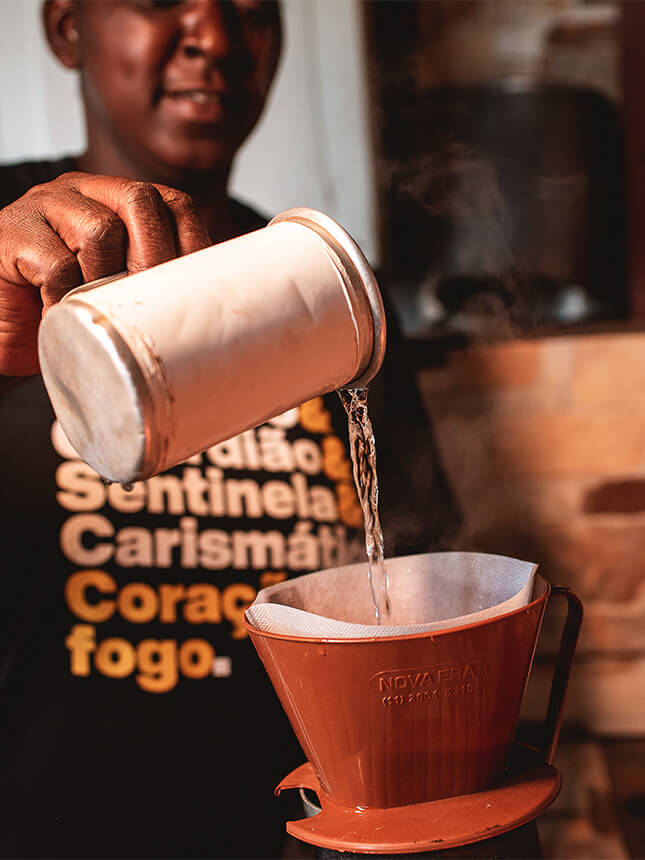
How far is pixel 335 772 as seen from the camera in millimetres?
668

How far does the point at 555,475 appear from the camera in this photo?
1.59 meters

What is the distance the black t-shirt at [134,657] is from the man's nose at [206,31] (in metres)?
0.50

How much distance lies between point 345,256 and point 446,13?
114 centimetres

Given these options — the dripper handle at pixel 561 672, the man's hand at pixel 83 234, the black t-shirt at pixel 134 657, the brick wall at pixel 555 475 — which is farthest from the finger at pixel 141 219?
the brick wall at pixel 555 475

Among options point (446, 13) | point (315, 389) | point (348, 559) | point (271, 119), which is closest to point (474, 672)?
point (315, 389)

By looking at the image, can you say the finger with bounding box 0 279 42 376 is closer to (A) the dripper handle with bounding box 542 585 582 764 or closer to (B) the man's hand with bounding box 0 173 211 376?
→ (B) the man's hand with bounding box 0 173 211 376

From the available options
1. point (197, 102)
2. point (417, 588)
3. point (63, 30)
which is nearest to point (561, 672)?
point (417, 588)

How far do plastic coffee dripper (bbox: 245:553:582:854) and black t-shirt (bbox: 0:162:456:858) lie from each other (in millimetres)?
462

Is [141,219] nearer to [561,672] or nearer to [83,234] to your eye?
[83,234]

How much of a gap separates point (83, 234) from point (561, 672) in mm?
494

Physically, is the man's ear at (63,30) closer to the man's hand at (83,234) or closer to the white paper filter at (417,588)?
the man's hand at (83,234)

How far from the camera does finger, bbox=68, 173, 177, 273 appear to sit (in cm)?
66

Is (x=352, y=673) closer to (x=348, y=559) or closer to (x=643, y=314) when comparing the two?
(x=348, y=559)

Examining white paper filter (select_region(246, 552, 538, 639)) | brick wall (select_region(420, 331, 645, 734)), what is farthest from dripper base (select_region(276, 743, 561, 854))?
brick wall (select_region(420, 331, 645, 734))
